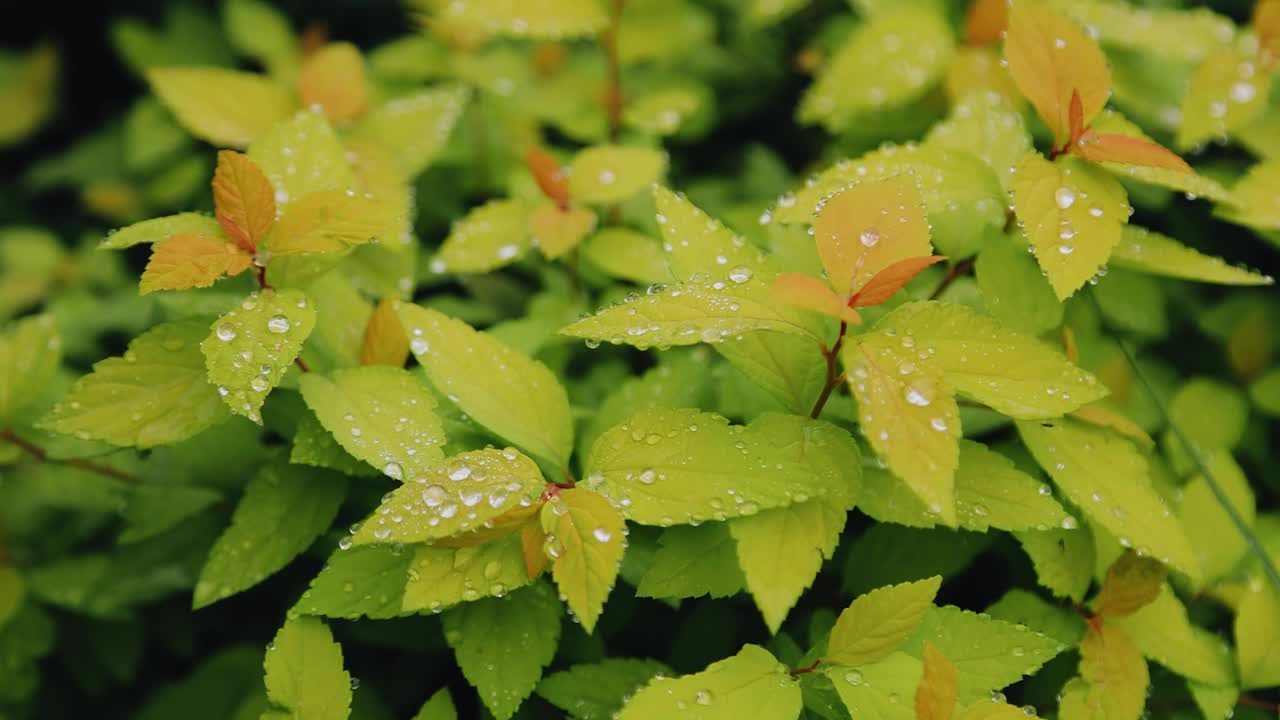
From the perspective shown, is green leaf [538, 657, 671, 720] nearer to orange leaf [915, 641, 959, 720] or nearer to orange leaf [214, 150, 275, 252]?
orange leaf [915, 641, 959, 720]

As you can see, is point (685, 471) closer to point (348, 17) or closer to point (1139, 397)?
point (1139, 397)

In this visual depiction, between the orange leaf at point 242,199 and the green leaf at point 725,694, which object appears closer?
the green leaf at point 725,694

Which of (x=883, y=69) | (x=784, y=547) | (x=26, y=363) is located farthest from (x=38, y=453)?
(x=883, y=69)

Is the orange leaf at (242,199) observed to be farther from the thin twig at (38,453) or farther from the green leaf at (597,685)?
the green leaf at (597,685)

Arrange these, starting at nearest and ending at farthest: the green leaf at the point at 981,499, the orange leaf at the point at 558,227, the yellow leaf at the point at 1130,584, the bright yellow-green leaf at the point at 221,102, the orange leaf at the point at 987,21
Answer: the green leaf at the point at 981,499, the yellow leaf at the point at 1130,584, the orange leaf at the point at 558,227, the bright yellow-green leaf at the point at 221,102, the orange leaf at the point at 987,21

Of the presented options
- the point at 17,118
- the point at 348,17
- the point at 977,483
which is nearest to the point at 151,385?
the point at 977,483

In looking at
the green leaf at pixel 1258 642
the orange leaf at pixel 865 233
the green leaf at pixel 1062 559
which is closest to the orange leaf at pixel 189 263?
the orange leaf at pixel 865 233

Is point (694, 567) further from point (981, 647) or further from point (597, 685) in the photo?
point (981, 647)
